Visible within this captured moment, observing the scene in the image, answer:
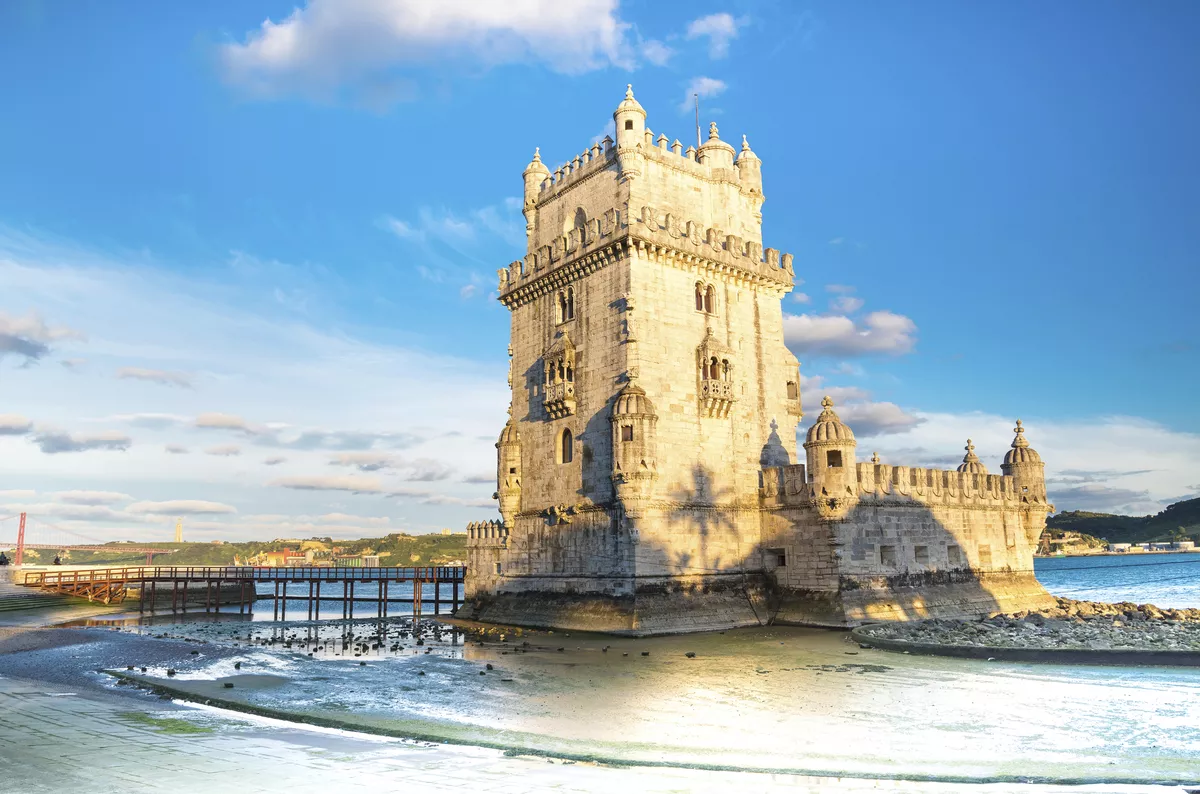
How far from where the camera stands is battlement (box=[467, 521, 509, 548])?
3750 cm

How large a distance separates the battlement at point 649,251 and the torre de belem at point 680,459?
9 cm

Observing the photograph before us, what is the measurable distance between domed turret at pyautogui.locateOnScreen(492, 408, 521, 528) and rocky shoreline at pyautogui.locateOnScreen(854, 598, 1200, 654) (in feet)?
50.6

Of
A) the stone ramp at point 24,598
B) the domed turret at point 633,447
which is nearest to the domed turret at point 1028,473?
the domed turret at point 633,447

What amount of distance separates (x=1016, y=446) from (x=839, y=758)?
3542 centimetres

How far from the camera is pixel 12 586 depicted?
5650 centimetres

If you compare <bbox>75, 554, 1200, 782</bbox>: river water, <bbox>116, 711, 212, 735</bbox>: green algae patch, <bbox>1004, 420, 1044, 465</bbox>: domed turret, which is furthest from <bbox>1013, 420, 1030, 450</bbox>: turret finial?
<bbox>116, 711, 212, 735</bbox>: green algae patch

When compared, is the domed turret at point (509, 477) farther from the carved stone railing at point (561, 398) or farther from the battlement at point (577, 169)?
the battlement at point (577, 169)

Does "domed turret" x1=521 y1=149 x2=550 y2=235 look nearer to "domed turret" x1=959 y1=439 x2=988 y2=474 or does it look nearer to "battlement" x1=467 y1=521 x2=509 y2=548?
"battlement" x1=467 y1=521 x2=509 y2=548

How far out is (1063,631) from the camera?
1104 inches

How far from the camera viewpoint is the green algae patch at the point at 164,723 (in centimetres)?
1338

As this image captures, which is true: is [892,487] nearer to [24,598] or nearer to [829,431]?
[829,431]

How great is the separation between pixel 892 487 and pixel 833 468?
13.4ft

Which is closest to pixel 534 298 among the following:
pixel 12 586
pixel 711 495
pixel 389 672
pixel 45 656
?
pixel 711 495

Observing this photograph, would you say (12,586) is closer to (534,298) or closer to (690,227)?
(534,298)
